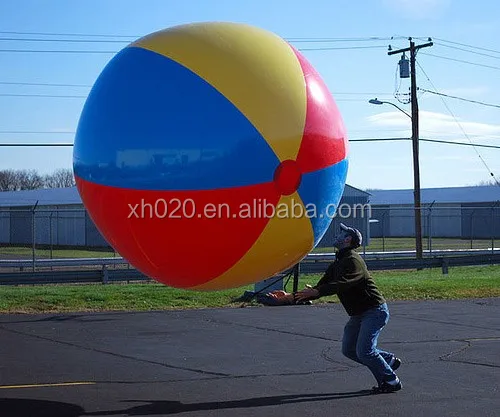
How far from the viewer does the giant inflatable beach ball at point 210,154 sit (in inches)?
211

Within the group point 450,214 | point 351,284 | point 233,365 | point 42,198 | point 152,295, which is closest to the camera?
point 351,284

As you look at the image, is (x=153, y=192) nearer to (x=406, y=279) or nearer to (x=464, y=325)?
(x=464, y=325)

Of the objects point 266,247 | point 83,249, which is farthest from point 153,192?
point 83,249

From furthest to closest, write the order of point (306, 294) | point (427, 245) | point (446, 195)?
point (446, 195), point (427, 245), point (306, 294)

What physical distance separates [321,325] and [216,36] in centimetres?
885

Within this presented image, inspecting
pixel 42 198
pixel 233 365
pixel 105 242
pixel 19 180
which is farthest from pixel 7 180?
pixel 233 365

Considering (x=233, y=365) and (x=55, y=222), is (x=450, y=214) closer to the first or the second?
(x=55, y=222)

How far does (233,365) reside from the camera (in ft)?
33.1

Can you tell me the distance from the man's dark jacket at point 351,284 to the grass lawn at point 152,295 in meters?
8.48

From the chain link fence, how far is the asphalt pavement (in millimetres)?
17551

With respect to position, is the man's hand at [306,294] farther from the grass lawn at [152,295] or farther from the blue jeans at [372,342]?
the grass lawn at [152,295]

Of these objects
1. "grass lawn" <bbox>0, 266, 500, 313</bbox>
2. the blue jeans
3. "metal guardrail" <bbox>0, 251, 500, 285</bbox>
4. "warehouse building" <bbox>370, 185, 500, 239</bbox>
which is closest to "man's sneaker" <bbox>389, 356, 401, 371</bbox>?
the blue jeans

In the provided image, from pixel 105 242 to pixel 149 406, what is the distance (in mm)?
24216

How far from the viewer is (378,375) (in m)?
8.41
